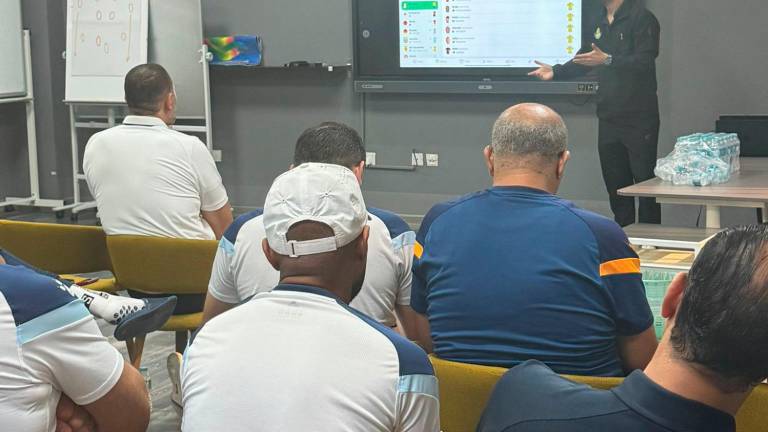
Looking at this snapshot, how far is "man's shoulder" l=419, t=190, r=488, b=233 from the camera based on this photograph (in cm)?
219

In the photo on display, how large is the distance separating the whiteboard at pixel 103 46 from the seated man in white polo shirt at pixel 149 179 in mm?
3772

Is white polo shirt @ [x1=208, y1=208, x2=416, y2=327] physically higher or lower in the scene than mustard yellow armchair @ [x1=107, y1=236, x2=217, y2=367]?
higher

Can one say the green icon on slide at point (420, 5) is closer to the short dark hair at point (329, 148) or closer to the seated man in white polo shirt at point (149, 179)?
the seated man in white polo shirt at point (149, 179)

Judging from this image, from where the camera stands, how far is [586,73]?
651cm

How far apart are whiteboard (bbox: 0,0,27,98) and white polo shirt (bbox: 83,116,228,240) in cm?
425

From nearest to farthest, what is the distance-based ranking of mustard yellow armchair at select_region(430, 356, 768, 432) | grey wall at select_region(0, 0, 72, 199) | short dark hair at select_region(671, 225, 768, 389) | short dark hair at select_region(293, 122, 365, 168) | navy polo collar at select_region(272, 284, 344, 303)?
1. short dark hair at select_region(671, 225, 768, 389)
2. navy polo collar at select_region(272, 284, 344, 303)
3. mustard yellow armchair at select_region(430, 356, 768, 432)
4. short dark hair at select_region(293, 122, 365, 168)
5. grey wall at select_region(0, 0, 72, 199)

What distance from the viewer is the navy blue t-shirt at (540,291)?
1.99 m

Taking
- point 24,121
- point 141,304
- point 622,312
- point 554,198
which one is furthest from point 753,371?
point 24,121

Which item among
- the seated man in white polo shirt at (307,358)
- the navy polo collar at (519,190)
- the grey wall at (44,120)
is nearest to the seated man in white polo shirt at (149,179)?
the navy polo collar at (519,190)

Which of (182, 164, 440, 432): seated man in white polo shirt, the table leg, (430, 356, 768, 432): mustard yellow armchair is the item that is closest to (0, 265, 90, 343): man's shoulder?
(182, 164, 440, 432): seated man in white polo shirt

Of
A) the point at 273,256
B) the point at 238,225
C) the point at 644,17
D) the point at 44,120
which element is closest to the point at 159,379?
the point at 238,225

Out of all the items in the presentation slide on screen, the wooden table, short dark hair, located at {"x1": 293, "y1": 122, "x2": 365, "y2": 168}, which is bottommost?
the wooden table

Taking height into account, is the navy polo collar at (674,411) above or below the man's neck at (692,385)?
below

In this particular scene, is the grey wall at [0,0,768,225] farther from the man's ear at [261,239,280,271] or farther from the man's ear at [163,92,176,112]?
the man's ear at [261,239,280,271]
